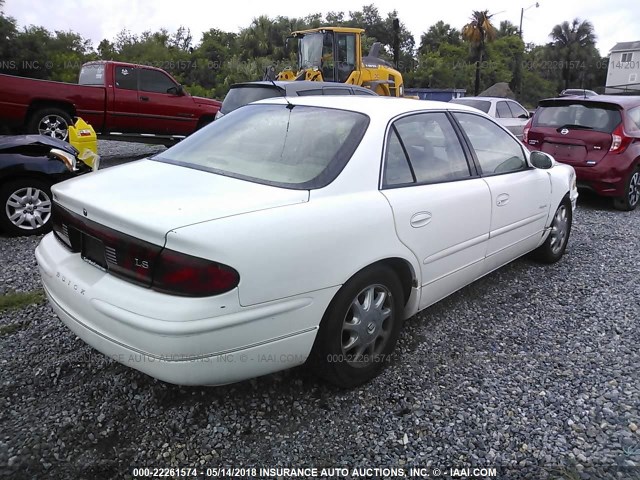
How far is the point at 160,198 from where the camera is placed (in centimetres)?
241

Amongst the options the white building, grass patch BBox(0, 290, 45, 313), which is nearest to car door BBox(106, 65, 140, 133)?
grass patch BBox(0, 290, 45, 313)

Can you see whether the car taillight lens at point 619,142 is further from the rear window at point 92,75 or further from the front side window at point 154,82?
the rear window at point 92,75

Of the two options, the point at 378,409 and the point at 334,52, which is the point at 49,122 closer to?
the point at 334,52

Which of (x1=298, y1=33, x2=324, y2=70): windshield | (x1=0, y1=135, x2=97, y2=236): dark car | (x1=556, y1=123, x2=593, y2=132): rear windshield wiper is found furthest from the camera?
(x1=298, y1=33, x2=324, y2=70): windshield

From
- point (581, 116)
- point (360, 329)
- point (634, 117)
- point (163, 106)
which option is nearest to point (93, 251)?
point (360, 329)

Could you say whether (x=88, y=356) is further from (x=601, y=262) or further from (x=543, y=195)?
(x=601, y=262)

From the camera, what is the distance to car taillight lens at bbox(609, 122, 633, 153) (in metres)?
6.80

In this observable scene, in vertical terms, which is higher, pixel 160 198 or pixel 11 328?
pixel 160 198

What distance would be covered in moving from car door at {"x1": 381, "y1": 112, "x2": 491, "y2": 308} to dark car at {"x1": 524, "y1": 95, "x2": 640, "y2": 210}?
4270mm

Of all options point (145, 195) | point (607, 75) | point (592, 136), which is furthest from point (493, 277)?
point (607, 75)

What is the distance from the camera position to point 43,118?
9.04 m

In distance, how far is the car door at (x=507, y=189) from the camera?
366 cm

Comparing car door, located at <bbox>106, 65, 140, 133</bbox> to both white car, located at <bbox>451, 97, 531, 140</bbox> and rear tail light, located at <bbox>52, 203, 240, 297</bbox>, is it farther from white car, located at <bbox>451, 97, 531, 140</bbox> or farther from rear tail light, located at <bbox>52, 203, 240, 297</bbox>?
rear tail light, located at <bbox>52, 203, 240, 297</bbox>

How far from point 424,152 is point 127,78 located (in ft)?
27.7
